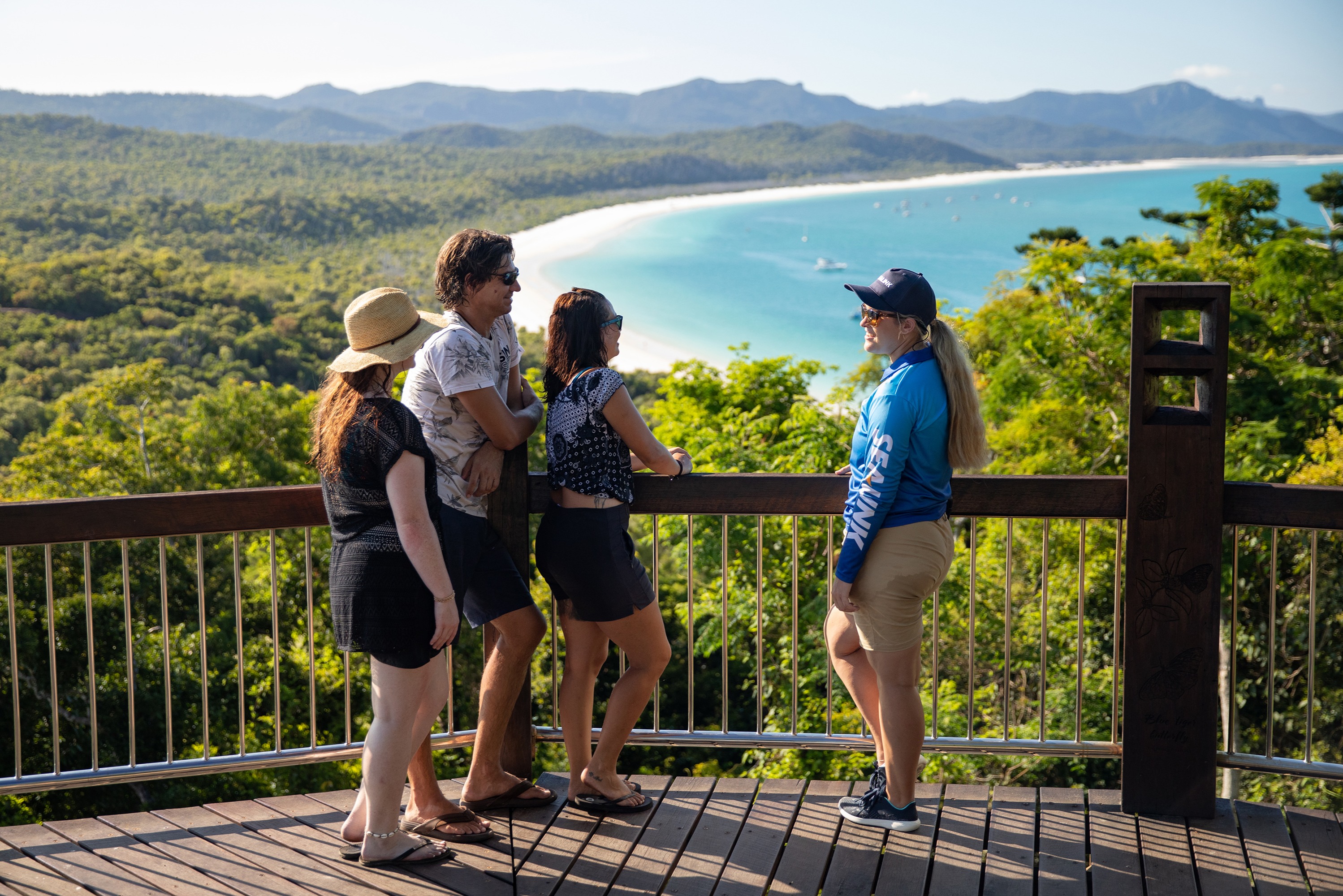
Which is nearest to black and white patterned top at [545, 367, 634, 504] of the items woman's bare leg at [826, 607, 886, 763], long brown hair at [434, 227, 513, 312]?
long brown hair at [434, 227, 513, 312]

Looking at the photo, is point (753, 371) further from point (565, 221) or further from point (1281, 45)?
point (565, 221)

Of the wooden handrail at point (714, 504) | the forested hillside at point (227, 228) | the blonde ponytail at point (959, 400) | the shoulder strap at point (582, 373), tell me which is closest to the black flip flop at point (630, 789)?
the wooden handrail at point (714, 504)

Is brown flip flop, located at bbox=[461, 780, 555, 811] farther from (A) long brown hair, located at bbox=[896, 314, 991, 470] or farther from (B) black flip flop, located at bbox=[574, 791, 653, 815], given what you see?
(A) long brown hair, located at bbox=[896, 314, 991, 470]

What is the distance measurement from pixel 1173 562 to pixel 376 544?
2179mm

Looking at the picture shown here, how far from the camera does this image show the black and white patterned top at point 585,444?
2811mm

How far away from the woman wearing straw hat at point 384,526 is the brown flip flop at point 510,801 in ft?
1.53

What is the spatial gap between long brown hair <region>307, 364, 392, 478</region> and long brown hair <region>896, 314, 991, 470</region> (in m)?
1.31

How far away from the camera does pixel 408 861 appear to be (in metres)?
2.78

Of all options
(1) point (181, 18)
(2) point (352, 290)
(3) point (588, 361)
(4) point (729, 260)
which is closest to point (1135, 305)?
(3) point (588, 361)

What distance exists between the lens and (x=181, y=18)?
11319 cm

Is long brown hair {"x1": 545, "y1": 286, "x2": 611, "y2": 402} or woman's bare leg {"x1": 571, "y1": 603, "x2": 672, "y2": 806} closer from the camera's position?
long brown hair {"x1": 545, "y1": 286, "x2": 611, "y2": 402}

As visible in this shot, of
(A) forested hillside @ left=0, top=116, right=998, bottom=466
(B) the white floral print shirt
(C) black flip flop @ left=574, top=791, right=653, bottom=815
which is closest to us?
Result: (B) the white floral print shirt

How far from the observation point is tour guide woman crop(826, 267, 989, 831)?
8.76 feet

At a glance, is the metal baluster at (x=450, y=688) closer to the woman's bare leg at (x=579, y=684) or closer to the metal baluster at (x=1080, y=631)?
the woman's bare leg at (x=579, y=684)
